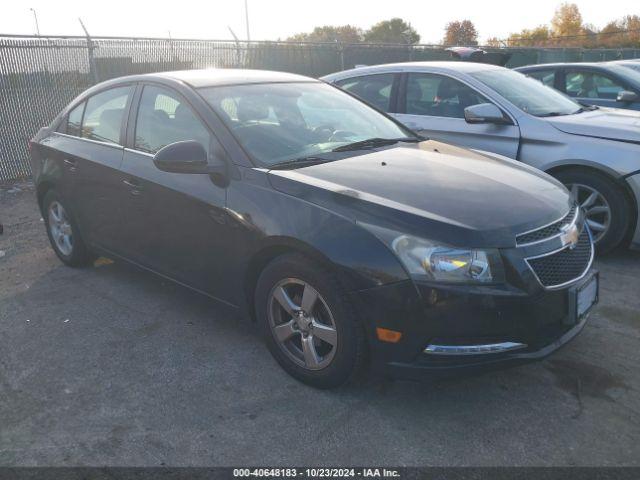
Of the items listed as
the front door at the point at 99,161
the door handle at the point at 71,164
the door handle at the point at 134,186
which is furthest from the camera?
the door handle at the point at 71,164

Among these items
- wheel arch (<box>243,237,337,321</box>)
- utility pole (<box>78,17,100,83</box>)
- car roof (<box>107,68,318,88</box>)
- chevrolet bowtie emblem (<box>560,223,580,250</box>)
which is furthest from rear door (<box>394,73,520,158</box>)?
utility pole (<box>78,17,100,83</box>)

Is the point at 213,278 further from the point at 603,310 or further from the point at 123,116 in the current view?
the point at 603,310

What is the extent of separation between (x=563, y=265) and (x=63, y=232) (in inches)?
161

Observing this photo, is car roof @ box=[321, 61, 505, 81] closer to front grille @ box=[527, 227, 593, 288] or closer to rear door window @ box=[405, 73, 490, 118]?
rear door window @ box=[405, 73, 490, 118]

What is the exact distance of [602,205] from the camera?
16.5 feet

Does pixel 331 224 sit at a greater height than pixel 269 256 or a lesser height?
greater

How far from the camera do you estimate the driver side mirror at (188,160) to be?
3381 millimetres

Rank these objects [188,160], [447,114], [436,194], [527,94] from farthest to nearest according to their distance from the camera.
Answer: [447,114] < [527,94] < [188,160] < [436,194]

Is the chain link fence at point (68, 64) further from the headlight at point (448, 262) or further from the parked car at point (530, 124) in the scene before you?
the headlight at point (448, 262)

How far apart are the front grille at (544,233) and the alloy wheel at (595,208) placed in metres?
2.08

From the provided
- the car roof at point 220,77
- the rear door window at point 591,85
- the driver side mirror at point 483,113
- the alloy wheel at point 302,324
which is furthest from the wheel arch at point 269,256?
the rear door window at point 591,85

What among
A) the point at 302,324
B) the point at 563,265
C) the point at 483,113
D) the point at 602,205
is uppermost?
the point at 483,113

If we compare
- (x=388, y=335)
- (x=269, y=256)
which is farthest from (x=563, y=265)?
(x=269, y=256)

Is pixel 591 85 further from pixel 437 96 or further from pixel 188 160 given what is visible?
pixel 188 160
